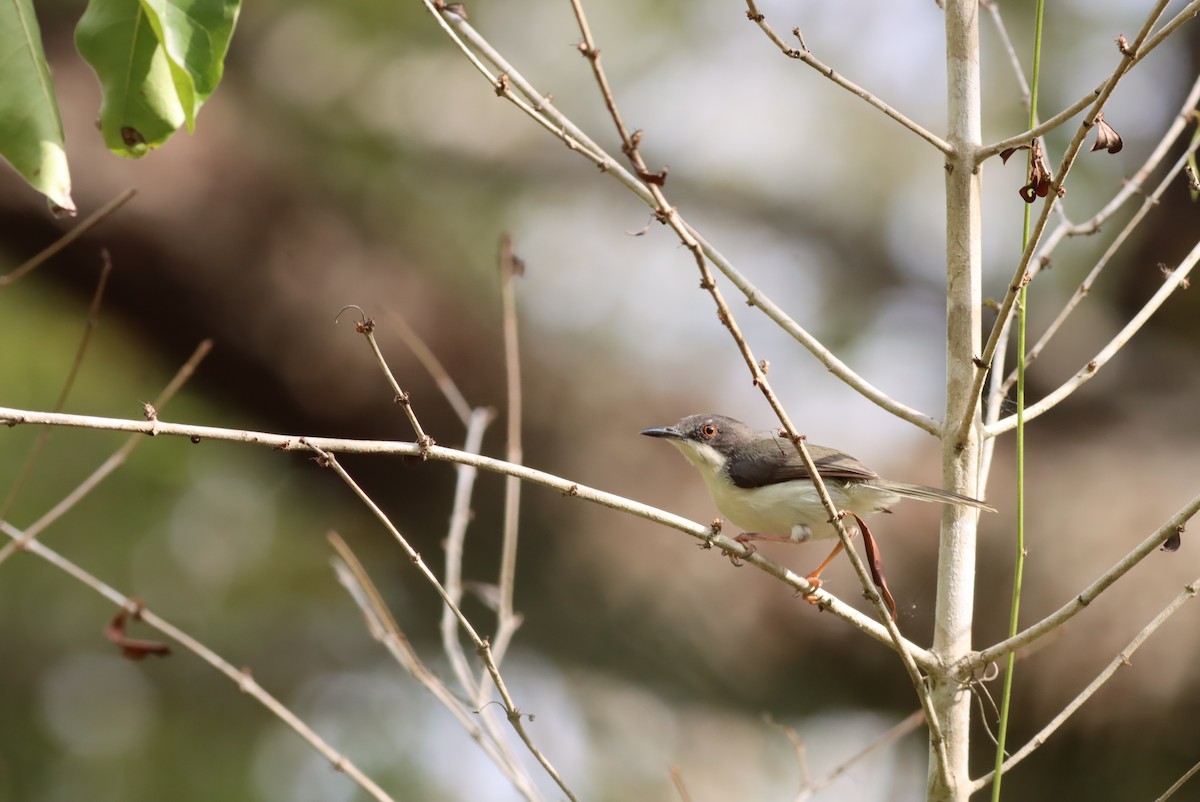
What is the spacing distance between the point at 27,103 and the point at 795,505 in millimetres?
2757

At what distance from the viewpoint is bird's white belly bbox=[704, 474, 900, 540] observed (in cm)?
389

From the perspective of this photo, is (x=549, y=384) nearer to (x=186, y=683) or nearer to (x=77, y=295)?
(x=77, y=295)

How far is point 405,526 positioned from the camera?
6637mm

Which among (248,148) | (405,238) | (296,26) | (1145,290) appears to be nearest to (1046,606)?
(1145,290)

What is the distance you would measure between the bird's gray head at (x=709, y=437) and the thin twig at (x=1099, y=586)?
6.71ft

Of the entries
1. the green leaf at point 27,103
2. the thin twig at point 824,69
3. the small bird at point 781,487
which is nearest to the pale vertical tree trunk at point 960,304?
the thin twig at point 824,69

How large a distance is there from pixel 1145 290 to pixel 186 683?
289 inches

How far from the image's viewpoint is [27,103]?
204 centimetres

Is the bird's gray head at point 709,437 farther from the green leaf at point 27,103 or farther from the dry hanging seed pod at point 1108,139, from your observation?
the green leaf at point 27,103

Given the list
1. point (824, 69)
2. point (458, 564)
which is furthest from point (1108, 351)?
point (458, 564)

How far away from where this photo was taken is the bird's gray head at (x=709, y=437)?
438cm

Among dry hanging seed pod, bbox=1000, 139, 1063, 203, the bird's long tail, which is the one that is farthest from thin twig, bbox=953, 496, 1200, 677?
dry hanging seed pod, bbox=1000, 139, 1063, 203

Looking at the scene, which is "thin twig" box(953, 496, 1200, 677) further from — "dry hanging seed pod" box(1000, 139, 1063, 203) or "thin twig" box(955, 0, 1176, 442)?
"dry hanging seed pod" box(1000, 139, 1063, 203)

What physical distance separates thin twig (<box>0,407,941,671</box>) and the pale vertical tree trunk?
0.62ft
